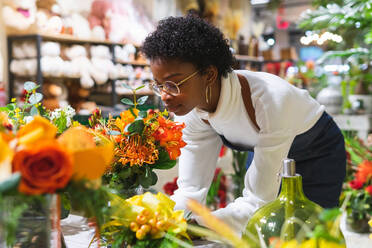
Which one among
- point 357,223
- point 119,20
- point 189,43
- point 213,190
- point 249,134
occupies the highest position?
point 119,20

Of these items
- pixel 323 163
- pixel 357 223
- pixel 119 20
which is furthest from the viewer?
pixel 119 20

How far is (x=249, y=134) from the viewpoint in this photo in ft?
4.43

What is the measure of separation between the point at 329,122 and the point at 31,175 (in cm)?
123

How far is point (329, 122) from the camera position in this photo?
5.04ft

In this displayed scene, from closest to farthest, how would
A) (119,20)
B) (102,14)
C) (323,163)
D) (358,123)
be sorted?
1. (323,163)
2. (358,123)
3. (102,14)
4. (119,20)

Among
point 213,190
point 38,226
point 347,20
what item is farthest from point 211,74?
point 347,20

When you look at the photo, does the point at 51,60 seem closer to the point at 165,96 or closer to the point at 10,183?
the point at 165,96

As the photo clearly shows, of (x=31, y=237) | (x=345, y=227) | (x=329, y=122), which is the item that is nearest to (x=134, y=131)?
(x=31, y=237)

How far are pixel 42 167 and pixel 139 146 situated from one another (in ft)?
1.45

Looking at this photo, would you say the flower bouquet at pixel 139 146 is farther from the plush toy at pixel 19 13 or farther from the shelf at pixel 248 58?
the shelf at pixel 248 58

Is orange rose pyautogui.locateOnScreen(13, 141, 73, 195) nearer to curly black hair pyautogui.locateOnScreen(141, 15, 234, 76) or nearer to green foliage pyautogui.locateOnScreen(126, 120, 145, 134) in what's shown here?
green foliage pyautogui.locateOnScreen(126, 120, 145, 134)

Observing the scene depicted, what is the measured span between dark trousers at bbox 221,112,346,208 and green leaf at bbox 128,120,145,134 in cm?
70

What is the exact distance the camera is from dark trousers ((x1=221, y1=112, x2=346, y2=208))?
5.00ft

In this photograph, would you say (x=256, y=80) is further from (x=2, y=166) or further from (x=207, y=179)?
(x=2, y=166)
